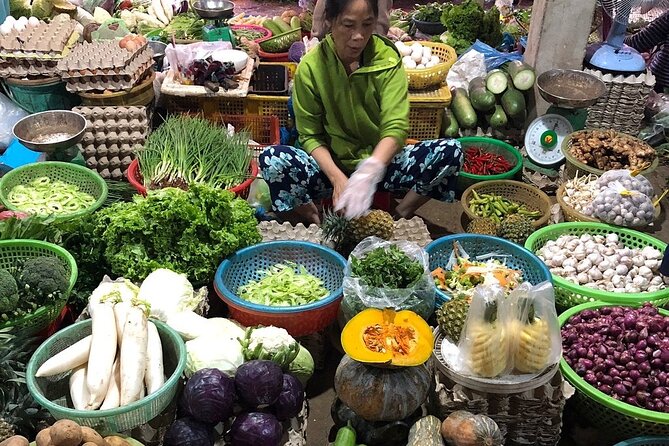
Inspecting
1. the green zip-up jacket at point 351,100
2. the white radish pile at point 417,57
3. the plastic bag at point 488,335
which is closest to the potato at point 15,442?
the plastic bag at point 488,335

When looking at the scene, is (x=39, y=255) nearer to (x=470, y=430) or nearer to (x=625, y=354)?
(x=470, y=430)

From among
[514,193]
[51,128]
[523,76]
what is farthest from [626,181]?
[51,128]

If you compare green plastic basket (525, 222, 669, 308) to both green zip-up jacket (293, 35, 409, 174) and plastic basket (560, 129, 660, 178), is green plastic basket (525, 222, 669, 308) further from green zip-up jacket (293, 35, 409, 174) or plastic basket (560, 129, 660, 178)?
green zip-up jacket (293, 35, 409, 174)

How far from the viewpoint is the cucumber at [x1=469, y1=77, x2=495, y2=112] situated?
536cm

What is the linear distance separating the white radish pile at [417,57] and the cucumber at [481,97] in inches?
16.0

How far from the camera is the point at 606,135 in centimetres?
467

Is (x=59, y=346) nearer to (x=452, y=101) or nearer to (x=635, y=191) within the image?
(x=635, y=191)

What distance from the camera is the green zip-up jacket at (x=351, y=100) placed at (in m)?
3.67

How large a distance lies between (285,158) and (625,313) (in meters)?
2.07

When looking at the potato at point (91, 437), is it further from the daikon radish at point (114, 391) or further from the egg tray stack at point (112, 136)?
the egg tray stack at point (112, 136)

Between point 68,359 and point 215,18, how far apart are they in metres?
4.36

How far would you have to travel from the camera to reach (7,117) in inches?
189

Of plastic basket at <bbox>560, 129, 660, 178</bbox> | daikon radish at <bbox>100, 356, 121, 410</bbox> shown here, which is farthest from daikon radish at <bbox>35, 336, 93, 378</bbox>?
A: plastic basket at <bbox>560, 129, 660, 178</bbox>

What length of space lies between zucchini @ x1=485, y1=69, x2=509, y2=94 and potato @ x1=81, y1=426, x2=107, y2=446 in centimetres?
434
